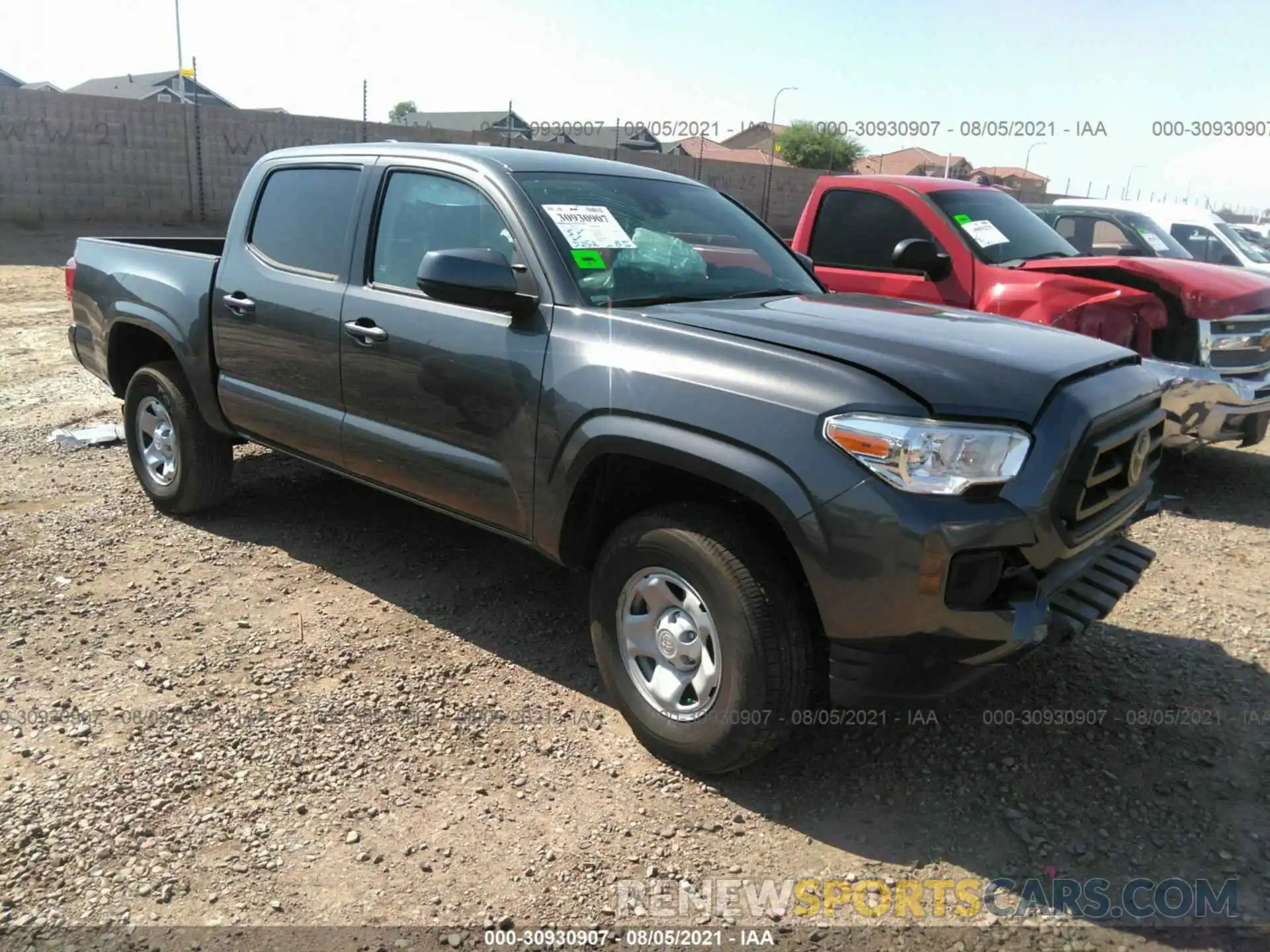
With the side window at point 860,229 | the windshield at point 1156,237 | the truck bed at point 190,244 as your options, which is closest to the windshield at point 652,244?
the side window at point 860,229

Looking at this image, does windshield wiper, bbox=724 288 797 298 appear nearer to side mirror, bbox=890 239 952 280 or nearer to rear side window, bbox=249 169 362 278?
rear side window, bbox=249 169 362 278

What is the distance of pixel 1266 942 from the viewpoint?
2420 mm

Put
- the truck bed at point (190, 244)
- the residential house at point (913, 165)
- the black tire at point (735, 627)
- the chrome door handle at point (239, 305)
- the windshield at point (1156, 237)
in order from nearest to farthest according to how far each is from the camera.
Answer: the black tire at point (735, 627) → the chrome door handle at point (239, 305) → the truck bed at point (190, 244) → the windshield at point (1156, 237) → the residential house at point (913, 165)

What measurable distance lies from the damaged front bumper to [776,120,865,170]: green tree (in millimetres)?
56679

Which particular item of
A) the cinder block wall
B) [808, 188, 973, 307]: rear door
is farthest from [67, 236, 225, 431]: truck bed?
the cinder block wall

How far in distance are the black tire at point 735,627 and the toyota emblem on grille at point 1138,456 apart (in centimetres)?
118

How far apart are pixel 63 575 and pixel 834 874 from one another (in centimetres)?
369

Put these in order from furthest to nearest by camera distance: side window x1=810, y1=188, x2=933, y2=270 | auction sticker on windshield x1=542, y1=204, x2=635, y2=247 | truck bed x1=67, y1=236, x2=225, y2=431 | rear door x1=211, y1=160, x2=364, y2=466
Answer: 1. side window x1=810, y1=188, x2=933, y2=270
2. truck bed x1=67, y1=236, x2=225, y2=431
3. rear door x1=211, y1=160, x2=364, y2=466
4. auction sticker on windshield x1=542, y1=204, x2=635, y2=247

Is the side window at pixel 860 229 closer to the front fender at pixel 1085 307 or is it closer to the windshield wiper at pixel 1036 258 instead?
the windshield wiper at pixel 1036 258

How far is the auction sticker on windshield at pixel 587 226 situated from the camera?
344 centimetres

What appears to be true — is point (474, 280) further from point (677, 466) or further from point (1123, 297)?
point (1123, 297)

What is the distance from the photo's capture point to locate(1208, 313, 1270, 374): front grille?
228 inches

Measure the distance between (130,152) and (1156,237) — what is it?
1805 cm

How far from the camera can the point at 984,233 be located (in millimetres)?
6316
